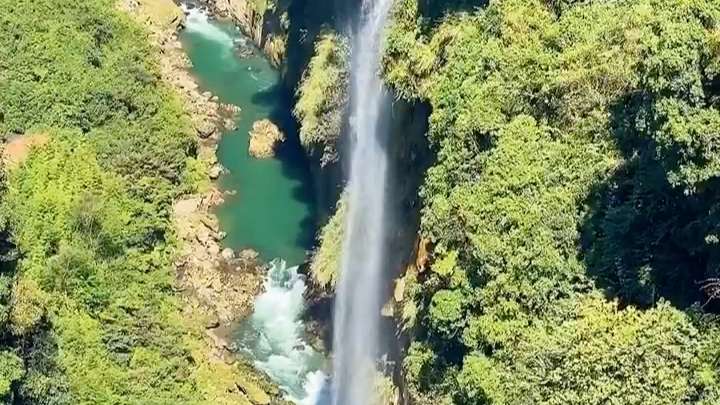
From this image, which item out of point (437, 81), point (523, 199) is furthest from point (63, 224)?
point (523, 199)

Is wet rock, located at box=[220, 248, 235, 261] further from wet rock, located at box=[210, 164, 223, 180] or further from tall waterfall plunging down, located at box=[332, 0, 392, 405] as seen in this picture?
tall waterfall plunging down, located at box=[332, 0, 392, 405]

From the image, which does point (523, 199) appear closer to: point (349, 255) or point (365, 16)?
point (349, 255)

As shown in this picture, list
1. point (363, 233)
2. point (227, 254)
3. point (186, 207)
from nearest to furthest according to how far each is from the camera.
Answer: point (363, 233)
point (227, 254)
point (186, 207)

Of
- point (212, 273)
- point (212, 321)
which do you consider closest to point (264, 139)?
point (212, 273)

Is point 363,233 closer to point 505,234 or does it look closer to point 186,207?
point 505,234

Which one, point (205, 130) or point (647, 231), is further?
point (205, 130)
